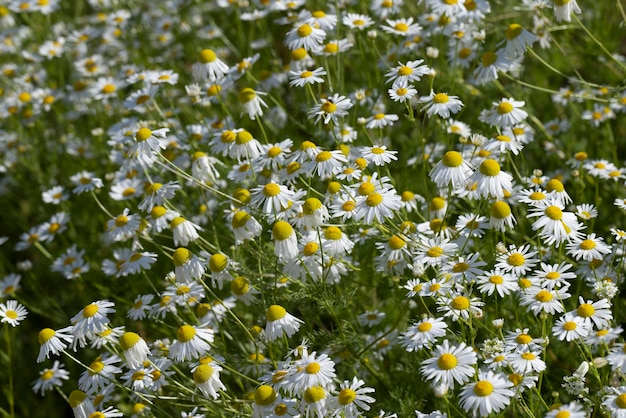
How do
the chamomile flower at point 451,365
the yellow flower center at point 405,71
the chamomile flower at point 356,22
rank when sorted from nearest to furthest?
the chamomile flower at point 451,365, the yellow flower center at point 405,71, the chamomile flower at point 356,22

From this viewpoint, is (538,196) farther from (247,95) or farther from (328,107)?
(247,95)

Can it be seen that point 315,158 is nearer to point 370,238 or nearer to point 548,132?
point 370,238

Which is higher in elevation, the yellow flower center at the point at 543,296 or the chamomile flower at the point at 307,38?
the chamomile flower at the point at 307,38

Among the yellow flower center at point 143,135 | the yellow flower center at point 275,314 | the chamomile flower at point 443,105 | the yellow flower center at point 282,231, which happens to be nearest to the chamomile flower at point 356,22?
the chamomile flower at point 443,105

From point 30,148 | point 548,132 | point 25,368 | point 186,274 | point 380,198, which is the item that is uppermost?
point 380,198

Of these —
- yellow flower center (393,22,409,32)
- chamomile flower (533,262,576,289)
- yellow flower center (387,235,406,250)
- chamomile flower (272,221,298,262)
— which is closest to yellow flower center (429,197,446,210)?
yellow flower center (387,235,406,250)

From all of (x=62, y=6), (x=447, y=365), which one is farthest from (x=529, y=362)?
(x=62, y=6)

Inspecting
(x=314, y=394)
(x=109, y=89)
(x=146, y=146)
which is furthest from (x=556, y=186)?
(x=109, y=89)

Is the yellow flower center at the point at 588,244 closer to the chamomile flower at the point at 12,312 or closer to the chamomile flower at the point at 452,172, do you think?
the chamomile flower at the point at 452,172
